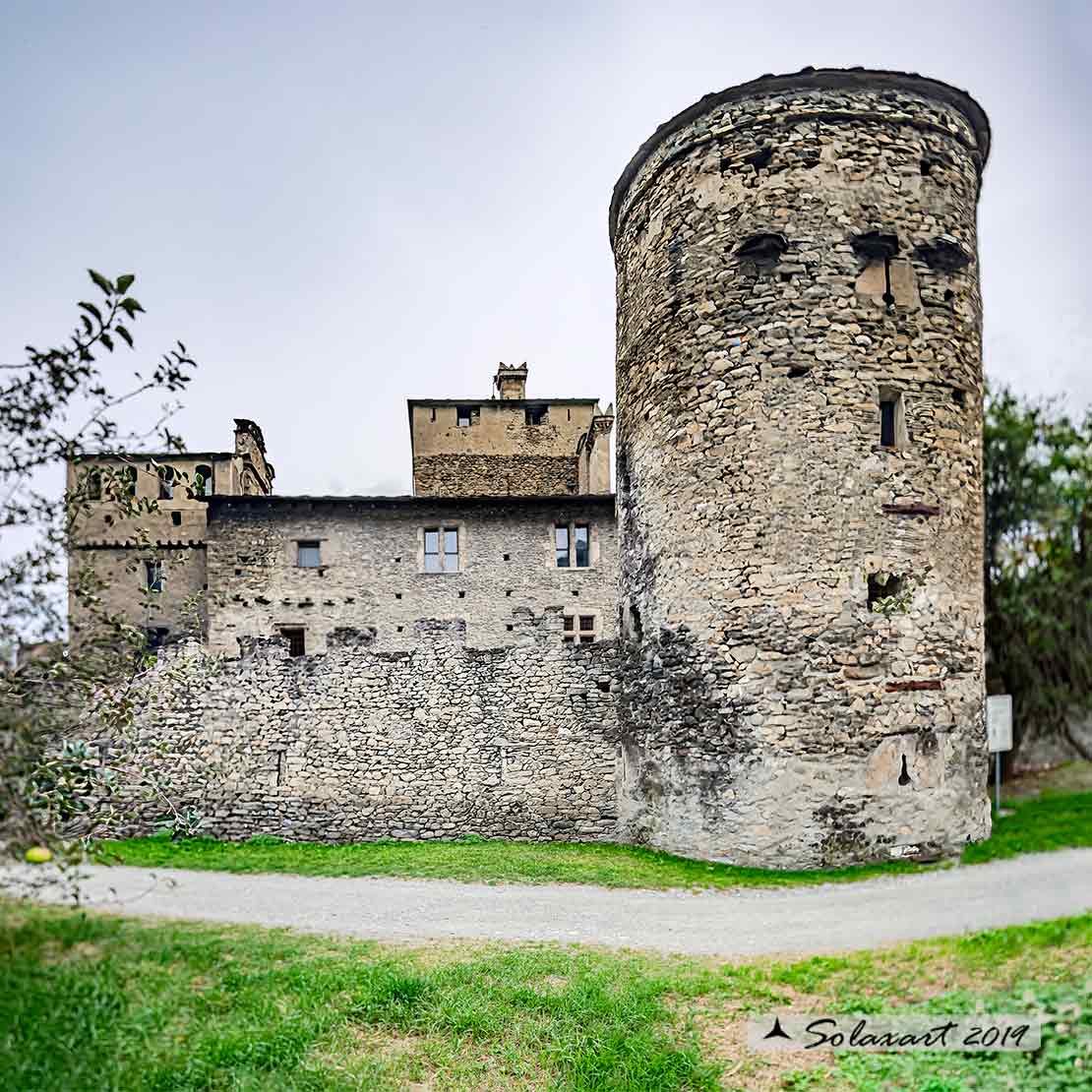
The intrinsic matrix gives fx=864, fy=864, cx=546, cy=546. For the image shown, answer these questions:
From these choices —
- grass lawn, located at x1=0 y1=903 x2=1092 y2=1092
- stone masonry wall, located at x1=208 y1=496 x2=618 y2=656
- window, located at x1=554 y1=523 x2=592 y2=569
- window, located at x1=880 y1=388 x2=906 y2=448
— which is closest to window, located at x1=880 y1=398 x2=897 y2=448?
window, located at x1=880 y1=388 x2=906 y2=448

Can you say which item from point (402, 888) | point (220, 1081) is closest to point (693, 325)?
point (402, 888)

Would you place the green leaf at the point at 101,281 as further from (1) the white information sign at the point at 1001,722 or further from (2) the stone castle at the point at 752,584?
(1) the white information sign at the point at 1001,722

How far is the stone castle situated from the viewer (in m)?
11.2

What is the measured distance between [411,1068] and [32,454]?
4.34m

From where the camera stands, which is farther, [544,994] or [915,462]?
[915,462]

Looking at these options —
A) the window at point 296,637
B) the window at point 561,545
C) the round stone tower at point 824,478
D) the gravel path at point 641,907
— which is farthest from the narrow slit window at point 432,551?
the gravel path at point 641,907

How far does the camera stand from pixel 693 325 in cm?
1227

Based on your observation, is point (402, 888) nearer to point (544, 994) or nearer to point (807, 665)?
point (544, 994)

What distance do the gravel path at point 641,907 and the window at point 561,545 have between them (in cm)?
1174

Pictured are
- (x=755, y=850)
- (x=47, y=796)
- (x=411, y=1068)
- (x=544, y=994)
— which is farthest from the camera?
(x=755, y=850)

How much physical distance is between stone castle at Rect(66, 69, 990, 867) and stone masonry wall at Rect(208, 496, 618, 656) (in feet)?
19.0

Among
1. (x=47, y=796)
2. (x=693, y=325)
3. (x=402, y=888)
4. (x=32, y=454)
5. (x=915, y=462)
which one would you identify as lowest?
(x=402, y=888)

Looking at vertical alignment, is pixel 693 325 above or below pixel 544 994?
above

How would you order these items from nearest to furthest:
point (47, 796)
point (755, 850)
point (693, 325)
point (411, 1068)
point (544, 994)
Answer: point (47, 796), point (411, 1068), point (544, 994), point (755, 850), point (693, 325)
